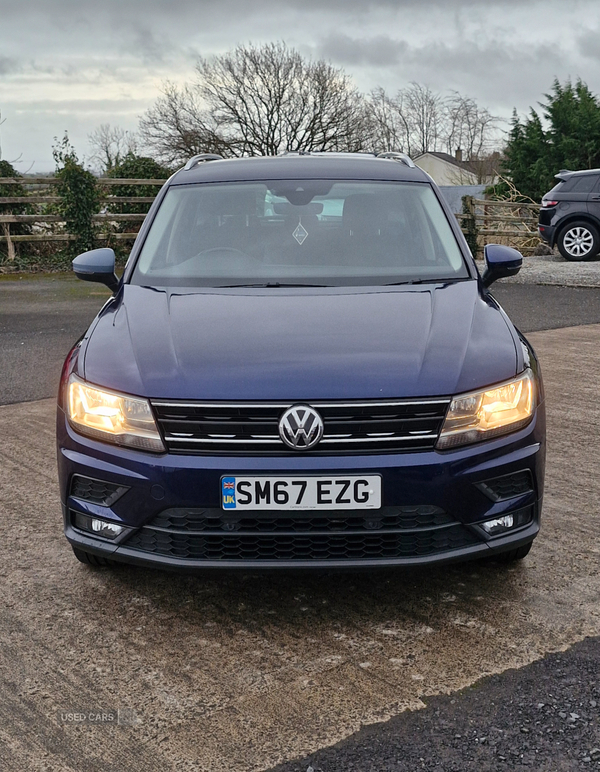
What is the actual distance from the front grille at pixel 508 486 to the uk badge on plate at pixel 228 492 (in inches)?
32.4

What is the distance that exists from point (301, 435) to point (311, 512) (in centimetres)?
25

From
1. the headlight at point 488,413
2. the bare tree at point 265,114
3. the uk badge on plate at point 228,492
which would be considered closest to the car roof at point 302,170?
the headlight at point 488,413

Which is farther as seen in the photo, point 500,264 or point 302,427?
point 500,264

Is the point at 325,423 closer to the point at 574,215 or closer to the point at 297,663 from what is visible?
the point at 297,663

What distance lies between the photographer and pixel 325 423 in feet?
9.62

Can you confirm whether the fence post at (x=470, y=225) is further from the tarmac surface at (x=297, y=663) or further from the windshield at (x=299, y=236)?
the tarmac surface at (x=297, y=663)

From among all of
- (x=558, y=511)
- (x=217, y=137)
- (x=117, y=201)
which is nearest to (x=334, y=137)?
(x=217, y=137)

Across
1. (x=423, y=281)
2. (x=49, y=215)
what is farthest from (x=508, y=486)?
(x=49, y=215)

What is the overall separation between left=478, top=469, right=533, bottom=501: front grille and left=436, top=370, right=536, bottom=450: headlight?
150 mm

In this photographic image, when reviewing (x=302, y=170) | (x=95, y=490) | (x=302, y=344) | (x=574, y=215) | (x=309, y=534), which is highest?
(x=302, y=170)

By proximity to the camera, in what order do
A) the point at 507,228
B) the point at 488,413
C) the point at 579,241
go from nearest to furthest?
the point at 488,413 < the point at 579,241 < the point at 507,228

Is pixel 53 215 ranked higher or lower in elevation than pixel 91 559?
higher

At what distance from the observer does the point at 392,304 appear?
3.59 meters

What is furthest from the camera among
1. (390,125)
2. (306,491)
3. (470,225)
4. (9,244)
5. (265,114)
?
(390,125)
